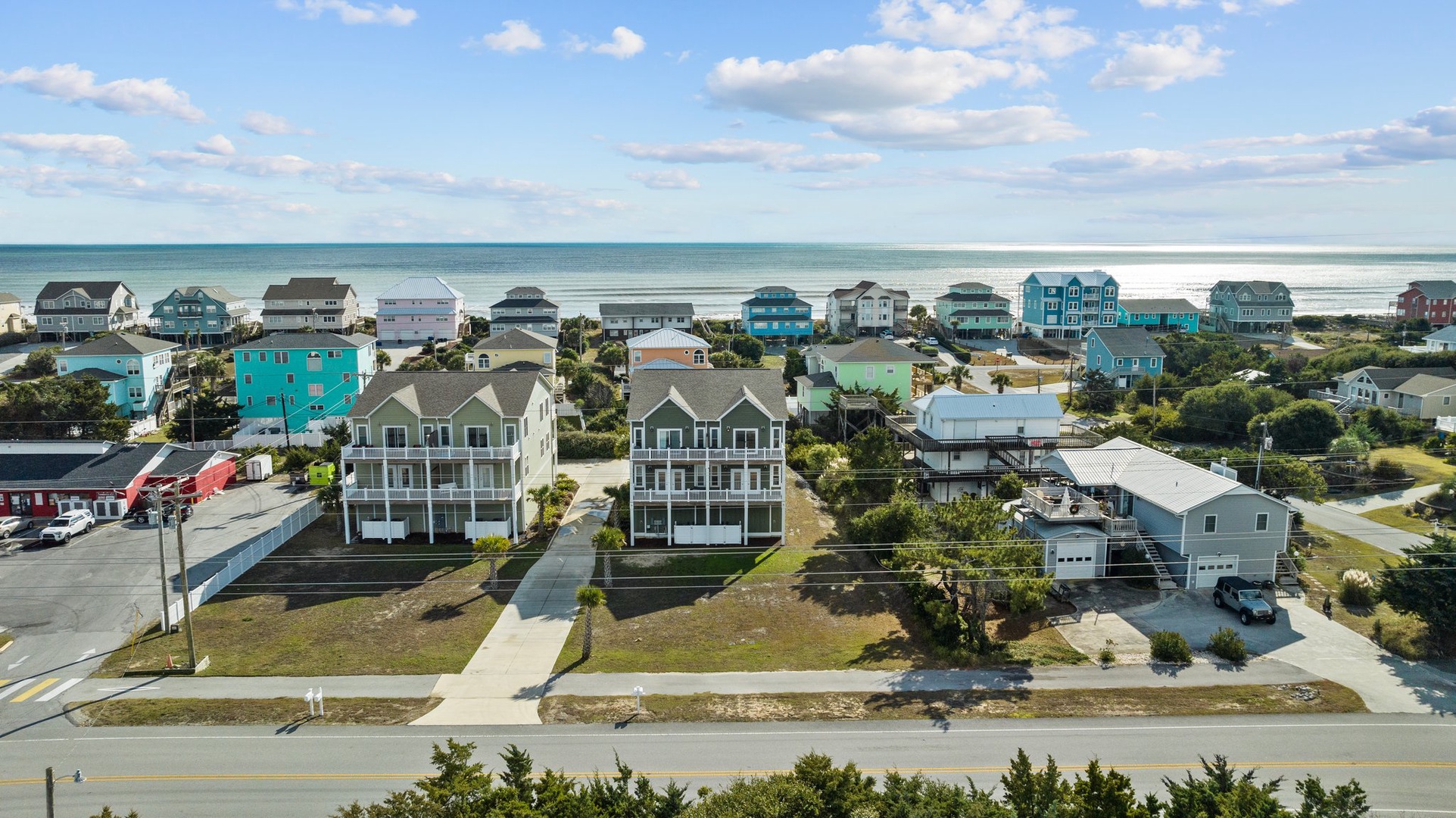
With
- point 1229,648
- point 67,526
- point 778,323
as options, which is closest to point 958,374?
point 778,323

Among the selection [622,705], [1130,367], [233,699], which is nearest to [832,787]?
[622,705]

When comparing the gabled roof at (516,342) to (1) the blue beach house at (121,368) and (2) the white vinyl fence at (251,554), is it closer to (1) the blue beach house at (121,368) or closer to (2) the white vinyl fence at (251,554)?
(1) the blue beach house at (121,368)

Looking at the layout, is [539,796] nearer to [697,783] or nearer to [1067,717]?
[697,783]

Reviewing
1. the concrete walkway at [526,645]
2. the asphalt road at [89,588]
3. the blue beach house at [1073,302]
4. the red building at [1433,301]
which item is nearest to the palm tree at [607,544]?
the concrete walkway at [526,645]

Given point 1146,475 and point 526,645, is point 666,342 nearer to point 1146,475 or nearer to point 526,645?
point 1146,475

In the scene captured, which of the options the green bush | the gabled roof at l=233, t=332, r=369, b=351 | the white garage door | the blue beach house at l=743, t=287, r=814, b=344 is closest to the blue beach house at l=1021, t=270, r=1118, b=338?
the blue beach house at l=743, t=287, r=814, b=344

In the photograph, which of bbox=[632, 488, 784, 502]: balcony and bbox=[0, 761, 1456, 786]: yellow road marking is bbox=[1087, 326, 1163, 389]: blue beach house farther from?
bbox=[0, 761, 1456, 786]: yellow road marking
